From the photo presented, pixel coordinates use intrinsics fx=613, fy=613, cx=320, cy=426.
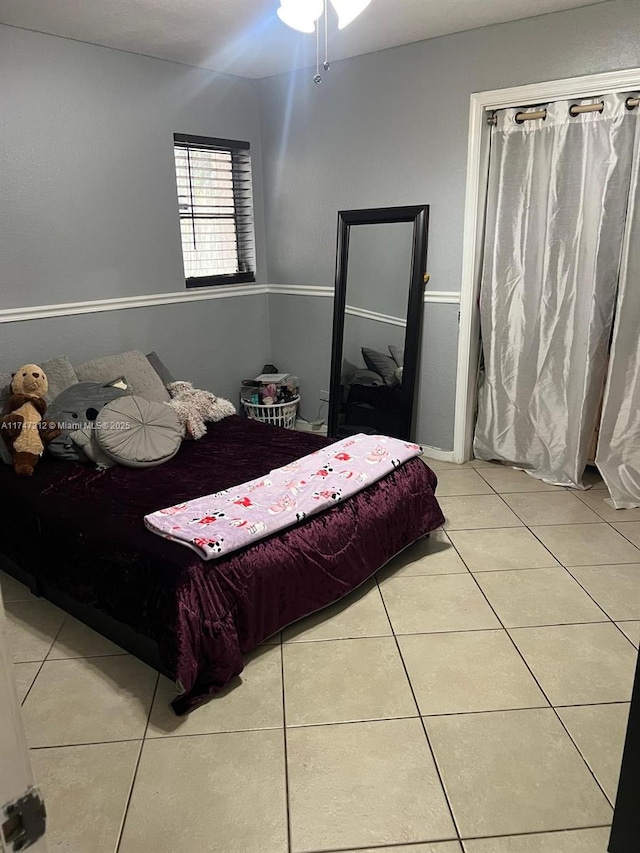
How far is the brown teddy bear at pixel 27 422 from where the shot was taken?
2.75m

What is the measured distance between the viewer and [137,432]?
2926 mm

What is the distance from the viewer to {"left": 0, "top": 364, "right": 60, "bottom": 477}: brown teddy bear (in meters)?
2.75

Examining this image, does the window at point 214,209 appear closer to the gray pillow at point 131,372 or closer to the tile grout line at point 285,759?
the gray pillow at point 131,372

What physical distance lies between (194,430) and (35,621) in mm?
1177

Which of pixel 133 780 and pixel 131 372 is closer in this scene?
pixel 133 780

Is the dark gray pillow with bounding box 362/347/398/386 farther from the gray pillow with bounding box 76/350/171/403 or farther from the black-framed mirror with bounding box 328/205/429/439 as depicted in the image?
the gray pillow with bounding box 76/350/171/403

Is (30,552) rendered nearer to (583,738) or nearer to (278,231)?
(583,738)

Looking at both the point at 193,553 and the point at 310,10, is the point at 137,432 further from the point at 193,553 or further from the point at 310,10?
the point at 310,10

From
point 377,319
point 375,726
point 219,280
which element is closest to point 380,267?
point 377,319

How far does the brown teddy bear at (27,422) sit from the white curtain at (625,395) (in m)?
2.87

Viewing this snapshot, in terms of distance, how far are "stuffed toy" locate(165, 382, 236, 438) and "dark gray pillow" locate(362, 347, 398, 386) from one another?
1007mm

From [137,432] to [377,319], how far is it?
1777 mm

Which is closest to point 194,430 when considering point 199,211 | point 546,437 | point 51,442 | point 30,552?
point 51,442

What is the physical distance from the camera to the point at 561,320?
3.43m
